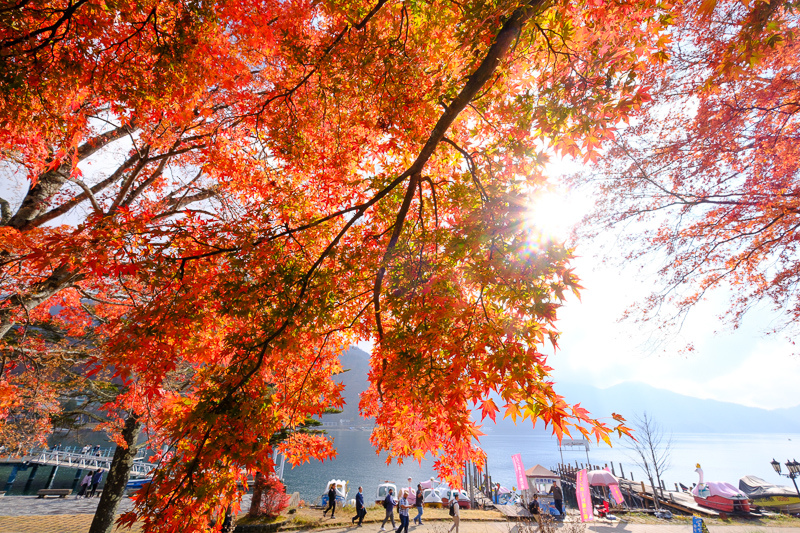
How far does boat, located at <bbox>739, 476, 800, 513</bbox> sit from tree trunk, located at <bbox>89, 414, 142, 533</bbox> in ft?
104

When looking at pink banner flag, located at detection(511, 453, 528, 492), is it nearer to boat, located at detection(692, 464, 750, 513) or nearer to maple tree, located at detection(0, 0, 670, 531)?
boat, located at detection(692, 464, 750, 513)

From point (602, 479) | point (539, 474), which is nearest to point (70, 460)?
point (539, 474)

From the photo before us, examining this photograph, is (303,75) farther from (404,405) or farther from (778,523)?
(778,523)

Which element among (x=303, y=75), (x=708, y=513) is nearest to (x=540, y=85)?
(x=303, y=75)

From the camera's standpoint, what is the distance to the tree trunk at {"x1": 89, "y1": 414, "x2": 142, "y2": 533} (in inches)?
364

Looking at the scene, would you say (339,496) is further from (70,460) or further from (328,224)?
(70,460)

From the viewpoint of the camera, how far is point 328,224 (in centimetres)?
529

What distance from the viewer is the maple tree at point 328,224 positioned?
310 cm

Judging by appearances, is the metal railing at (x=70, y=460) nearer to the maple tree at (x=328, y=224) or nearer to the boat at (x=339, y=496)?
the boat at (x=339, y=496)

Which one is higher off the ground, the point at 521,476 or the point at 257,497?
the point at 521,476

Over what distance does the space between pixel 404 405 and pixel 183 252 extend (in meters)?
3.40

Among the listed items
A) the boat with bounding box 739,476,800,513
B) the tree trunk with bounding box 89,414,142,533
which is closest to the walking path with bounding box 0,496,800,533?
the tree trunk with bounding box 89,414,142,533

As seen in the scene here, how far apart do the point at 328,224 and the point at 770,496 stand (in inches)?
1364

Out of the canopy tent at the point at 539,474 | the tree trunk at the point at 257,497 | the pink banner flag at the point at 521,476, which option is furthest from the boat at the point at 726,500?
the tree trunk at the point at 257,497
